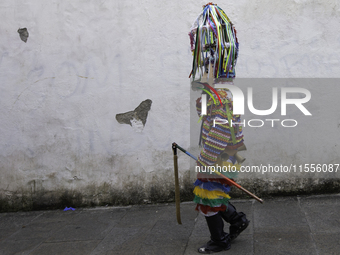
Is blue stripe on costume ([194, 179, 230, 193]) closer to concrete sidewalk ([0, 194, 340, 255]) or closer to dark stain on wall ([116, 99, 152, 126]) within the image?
concrete sidewalk ([0, 194, 340, 255])

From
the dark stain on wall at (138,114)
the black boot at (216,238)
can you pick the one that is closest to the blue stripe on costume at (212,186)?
the black boot at (216,238)

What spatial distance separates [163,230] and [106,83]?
2.17 metres

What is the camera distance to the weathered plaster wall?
510 cm

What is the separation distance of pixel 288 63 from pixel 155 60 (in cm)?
174

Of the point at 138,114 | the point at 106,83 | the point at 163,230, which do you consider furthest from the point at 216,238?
the point at 106,83

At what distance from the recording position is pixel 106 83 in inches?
211

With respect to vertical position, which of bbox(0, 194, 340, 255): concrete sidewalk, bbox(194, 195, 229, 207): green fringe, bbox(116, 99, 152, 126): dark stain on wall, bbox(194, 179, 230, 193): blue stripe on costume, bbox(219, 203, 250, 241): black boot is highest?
bbox(116, 99, 152, 126): dark stain on wall

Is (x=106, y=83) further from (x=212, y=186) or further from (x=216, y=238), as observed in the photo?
(x=216, y=238)

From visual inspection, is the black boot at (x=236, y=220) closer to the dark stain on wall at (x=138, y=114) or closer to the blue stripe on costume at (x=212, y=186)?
the blue stripe on costume at (x=212, y=186)

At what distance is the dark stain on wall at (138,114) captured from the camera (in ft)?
17.5

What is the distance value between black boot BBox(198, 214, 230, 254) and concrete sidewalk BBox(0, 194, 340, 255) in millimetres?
96

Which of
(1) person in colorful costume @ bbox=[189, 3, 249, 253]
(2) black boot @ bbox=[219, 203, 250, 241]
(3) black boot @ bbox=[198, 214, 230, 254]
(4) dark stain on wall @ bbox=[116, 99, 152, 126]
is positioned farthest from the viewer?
(4) dark stain on wall @ bbox=[116, 99, 152, 126]

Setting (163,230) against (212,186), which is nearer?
(212,186)

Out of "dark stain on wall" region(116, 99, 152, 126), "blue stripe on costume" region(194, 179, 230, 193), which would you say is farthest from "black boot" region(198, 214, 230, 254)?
"dark stain on wall" region(116, 99, 152, 126)
